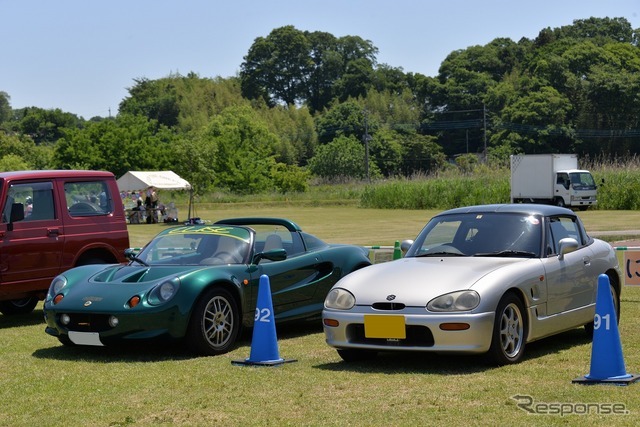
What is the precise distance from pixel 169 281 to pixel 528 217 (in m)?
3.50

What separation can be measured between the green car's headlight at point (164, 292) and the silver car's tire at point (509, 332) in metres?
3.06

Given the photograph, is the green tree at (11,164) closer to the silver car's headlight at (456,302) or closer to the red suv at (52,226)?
the red suv at (52,226)

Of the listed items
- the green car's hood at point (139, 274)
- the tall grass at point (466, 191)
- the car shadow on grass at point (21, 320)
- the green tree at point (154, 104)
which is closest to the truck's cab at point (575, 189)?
the tall grass at point (466, 191)

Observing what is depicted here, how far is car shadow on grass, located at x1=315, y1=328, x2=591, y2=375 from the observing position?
324 inches

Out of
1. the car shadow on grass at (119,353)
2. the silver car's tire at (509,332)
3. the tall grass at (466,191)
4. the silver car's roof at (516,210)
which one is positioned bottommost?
the tall grass at (466,191)

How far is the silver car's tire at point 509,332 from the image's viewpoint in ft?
26.8

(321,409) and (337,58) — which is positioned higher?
(337,58)

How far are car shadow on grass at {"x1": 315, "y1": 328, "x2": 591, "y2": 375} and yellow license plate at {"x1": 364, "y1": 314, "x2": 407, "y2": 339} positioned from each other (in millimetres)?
308

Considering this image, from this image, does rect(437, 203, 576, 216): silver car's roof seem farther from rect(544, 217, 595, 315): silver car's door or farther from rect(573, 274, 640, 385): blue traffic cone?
rect(573, 274, 640, 385): blue traffic cone

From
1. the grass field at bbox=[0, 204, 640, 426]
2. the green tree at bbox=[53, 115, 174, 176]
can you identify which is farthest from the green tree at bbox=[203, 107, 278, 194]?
the grass field at bbox=[0, 204, 640, 426]

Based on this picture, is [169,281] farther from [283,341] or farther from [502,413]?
[502,413]

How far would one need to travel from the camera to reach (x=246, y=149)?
10294cm

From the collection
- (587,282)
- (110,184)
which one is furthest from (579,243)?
(110,184)

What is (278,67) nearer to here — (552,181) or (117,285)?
(552,181)
